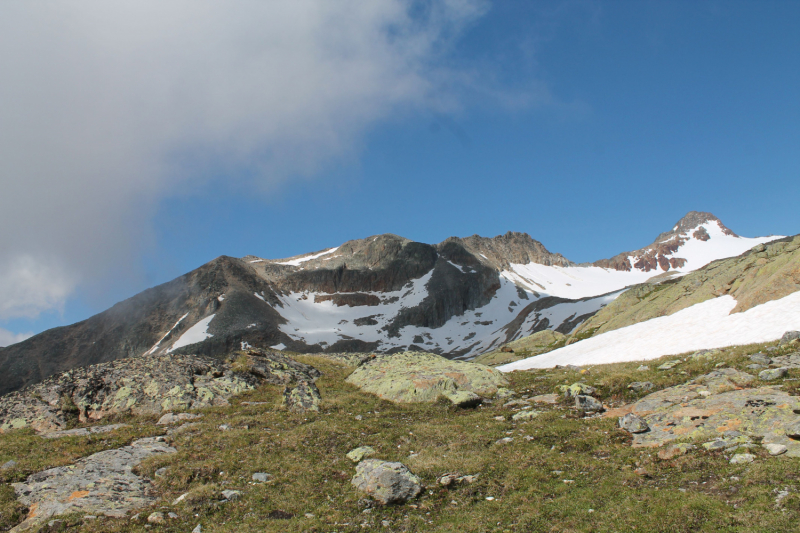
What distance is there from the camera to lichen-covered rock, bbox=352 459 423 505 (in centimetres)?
1234

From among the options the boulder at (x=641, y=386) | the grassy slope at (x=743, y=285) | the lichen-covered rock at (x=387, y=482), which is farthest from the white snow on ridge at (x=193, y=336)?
the boulder at (x=641, y=386)

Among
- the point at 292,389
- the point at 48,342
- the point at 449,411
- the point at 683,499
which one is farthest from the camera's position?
the point at 48,342

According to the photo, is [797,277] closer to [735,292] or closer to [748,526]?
[735,292]

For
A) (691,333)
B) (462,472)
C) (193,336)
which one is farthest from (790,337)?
(193,336)

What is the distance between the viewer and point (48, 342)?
200 metres

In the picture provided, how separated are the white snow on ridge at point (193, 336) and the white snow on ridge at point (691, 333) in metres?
175

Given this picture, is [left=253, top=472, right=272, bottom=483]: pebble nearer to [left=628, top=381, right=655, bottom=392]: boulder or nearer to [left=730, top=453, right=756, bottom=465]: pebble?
[left=730, top=453, right=756, bottom=465]: pebble

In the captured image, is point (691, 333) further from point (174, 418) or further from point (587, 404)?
point (174, 418)

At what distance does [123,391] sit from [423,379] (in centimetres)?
1964

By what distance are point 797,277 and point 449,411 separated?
113 ft

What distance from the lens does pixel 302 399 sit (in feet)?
80.2

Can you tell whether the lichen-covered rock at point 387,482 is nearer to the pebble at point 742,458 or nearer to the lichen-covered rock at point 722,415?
the lichen-covered rock at point 722,415

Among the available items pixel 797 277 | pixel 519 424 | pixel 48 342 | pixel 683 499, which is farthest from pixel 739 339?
pixel 48 342

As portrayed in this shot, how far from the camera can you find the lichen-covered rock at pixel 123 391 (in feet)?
75.3
